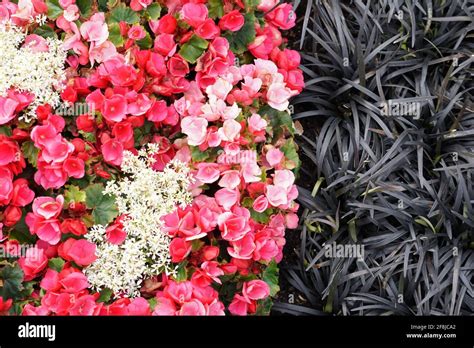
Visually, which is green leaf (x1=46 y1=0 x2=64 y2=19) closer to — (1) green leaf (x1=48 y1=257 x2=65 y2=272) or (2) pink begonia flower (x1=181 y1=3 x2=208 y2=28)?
Result: (2) pink begonia flower (x1=181 y1=3 x2=208 y2=28)

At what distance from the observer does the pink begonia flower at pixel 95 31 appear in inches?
82.8

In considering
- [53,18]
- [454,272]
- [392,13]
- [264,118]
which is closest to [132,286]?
[264,118]

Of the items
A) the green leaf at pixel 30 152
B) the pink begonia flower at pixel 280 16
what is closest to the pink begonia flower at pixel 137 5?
the pink begonia flower at pixel 280 16

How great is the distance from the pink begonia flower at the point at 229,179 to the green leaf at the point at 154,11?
0.60m

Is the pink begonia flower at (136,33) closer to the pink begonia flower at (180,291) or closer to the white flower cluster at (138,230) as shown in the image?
the white flower cluster at (138,230)

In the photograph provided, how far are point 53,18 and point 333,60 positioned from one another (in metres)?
1.09

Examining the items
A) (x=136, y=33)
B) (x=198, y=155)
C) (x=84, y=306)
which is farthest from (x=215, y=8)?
(x=84, y=306)

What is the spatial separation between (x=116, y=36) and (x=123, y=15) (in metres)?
0.09

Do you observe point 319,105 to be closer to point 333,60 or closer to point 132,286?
point 333,60

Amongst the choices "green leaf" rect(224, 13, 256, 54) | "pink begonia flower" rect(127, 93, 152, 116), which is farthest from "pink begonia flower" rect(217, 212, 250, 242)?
"green leaf" rect(224, 13, 256, 54)

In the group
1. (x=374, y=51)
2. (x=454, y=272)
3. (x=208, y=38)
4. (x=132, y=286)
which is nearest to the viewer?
(x=132, y=286)

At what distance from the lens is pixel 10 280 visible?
1920 millimetres

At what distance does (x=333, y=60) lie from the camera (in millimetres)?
2564

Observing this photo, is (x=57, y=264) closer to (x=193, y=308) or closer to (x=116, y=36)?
(x=193, y=308)
